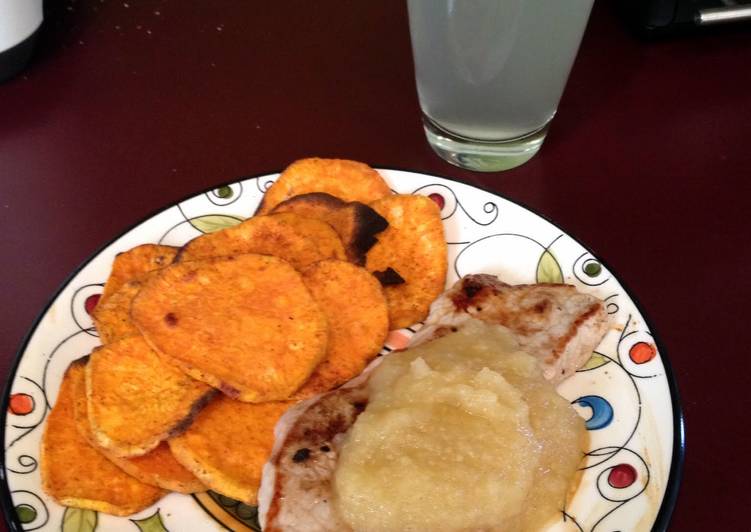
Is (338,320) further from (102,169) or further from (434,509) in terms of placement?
(102,169)

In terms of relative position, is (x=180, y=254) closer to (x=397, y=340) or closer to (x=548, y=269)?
(x=397, y=340)

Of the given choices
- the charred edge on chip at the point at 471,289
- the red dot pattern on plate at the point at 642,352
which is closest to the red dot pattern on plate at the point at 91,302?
the charred edge on chip at the point at 471,289

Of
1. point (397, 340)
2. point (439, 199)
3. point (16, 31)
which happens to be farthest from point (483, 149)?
point (16, 31)

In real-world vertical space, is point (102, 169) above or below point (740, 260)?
above

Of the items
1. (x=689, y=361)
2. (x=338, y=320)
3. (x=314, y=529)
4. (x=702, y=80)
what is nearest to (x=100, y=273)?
(x=338, y=320)

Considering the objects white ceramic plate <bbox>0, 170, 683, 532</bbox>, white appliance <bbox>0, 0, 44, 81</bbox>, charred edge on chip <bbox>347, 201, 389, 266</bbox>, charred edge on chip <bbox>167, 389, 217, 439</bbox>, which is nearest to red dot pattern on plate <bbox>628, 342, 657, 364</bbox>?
white ceramic plate <bbox>0, 170, 683, 532</bbox>

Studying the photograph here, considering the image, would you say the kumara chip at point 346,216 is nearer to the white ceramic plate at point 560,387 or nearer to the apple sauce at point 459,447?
the white ceramic plate at point 560,387
